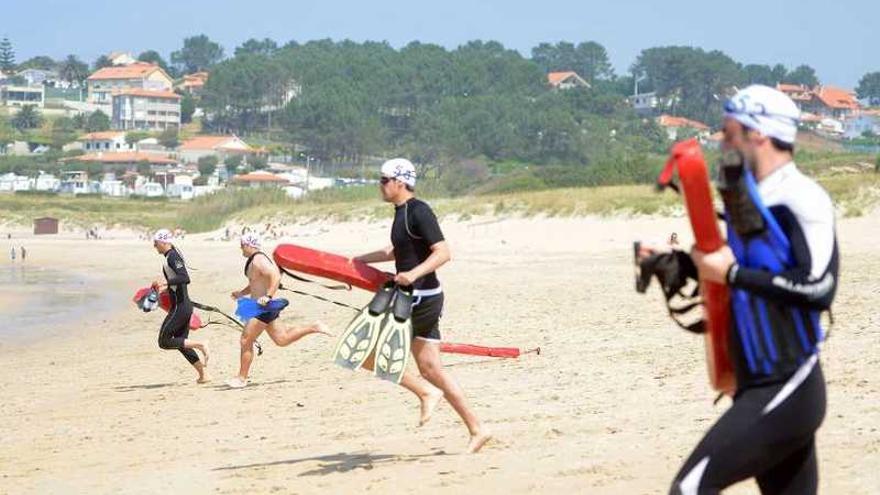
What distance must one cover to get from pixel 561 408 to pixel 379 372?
1.72 m

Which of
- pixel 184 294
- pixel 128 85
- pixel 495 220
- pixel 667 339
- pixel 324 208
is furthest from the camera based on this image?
pixel 128 85

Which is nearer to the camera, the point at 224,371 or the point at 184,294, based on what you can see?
the point at 184,294

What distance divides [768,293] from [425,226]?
12.4ft

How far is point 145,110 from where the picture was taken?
176 metres

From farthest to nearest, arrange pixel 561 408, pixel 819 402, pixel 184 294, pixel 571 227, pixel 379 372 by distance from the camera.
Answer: pixel 571 227 < pixel 184 294 < pixel 561 408 < pixel 379 372 < pixel 819 402

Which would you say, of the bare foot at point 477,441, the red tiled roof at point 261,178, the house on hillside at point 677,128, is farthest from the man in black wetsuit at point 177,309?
the house on hillside at point 677,128

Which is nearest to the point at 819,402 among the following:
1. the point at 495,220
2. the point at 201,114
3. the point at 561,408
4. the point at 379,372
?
the point at 379,372

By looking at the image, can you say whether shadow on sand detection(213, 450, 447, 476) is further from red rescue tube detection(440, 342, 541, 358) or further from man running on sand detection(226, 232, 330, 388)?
man running on sand detection(226, 232, 330, 388)

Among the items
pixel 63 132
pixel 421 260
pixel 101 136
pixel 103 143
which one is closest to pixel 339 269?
pixel 421 260

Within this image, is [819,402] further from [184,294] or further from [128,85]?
[128,85]

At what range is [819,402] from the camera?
451cm

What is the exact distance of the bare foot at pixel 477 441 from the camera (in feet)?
26.6

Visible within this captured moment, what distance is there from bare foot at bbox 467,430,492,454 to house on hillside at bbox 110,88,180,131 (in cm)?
16941

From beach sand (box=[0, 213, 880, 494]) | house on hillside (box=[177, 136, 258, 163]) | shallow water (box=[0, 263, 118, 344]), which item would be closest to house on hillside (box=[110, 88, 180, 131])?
house on hillside (box=[177, 136, 258, 163])
